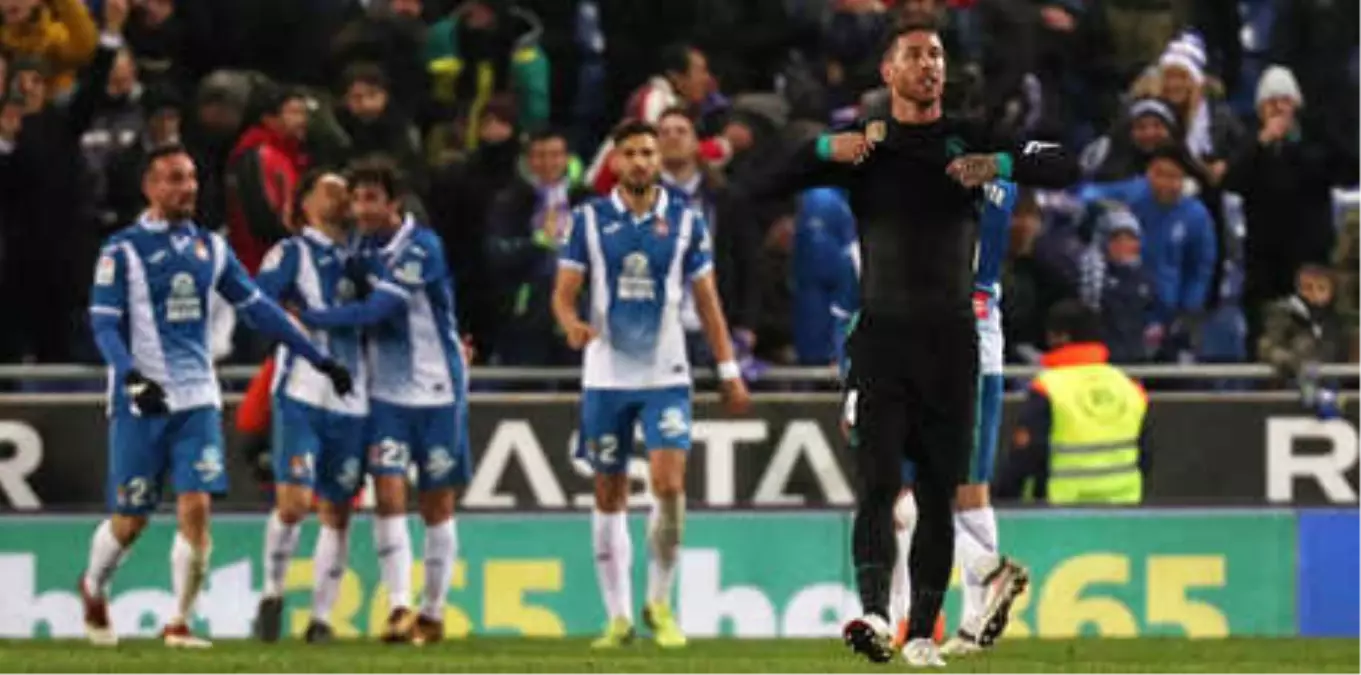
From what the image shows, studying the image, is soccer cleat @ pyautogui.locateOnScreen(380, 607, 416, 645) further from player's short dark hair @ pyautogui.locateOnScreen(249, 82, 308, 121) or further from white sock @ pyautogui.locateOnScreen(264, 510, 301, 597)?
player's short dark hair @ pyautogui.locateOnScreen(249, 82, 308, 121)

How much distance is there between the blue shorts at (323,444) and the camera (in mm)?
19562

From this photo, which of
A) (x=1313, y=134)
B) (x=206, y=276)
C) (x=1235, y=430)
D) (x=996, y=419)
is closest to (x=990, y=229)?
(x=996, y=419)

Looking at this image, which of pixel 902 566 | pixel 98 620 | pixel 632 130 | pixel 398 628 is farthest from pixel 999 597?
pixel 98 620

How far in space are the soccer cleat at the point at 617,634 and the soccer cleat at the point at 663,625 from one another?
11 centimetres

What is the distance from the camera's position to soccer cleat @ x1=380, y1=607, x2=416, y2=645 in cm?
1952

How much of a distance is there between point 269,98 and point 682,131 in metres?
2.56

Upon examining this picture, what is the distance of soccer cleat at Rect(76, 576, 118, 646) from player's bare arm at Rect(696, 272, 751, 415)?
327 cm

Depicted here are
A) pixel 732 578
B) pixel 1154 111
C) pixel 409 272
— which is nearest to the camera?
pixel 409 272

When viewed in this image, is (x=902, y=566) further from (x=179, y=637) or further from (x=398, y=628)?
(x=179, y=637)

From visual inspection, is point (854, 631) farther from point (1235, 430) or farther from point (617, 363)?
point (1235, 430)

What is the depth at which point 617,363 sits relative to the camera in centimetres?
1919

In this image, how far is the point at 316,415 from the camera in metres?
19.7

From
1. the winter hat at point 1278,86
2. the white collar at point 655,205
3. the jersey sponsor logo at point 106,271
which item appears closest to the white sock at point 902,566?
the white collar at point 655,205

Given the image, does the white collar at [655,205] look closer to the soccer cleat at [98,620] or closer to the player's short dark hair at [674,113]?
the player's short dark hair at [674,113]
